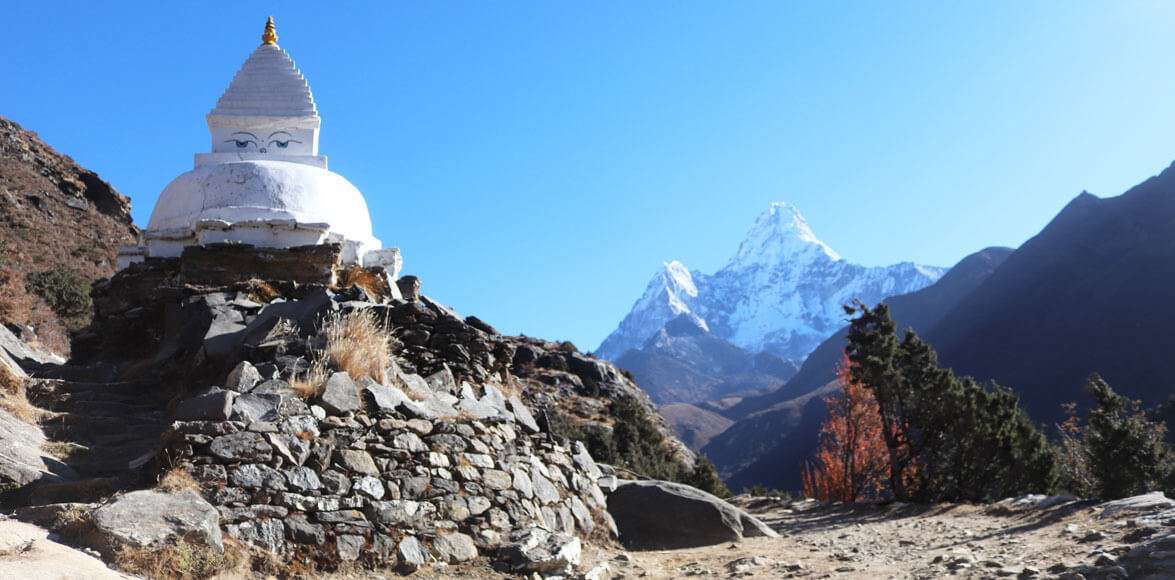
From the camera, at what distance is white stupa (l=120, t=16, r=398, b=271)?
15906 mm

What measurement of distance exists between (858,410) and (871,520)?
9.76m

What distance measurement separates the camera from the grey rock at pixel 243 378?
23.5 feet

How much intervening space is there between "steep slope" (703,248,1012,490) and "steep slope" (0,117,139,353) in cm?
2817

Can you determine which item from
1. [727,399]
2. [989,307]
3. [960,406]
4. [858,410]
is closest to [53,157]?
[858,410]

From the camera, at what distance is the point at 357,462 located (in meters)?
6.86

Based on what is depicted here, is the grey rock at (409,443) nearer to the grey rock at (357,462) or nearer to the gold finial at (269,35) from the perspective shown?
the grey rock at (357,462)

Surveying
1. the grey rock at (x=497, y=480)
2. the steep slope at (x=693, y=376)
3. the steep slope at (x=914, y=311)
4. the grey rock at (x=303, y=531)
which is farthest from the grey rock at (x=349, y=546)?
the steep slope at (x=693, y=376)

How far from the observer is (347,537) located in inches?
252

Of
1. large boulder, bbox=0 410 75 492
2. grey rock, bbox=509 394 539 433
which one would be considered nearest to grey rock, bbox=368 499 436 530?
grey rock, bbox=509 394 539 433

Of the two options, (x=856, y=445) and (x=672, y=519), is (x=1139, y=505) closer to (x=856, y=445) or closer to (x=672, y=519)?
(x=672, y=519)

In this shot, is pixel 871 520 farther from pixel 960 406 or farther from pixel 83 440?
pixel 83 440

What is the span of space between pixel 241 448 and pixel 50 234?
3636 centimetres

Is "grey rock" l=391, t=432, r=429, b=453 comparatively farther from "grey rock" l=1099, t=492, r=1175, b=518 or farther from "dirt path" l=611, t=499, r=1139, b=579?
"grey rock" l=1099, t=492, r=1175, b=518

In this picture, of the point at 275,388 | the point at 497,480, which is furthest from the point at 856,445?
the point at 275,388
